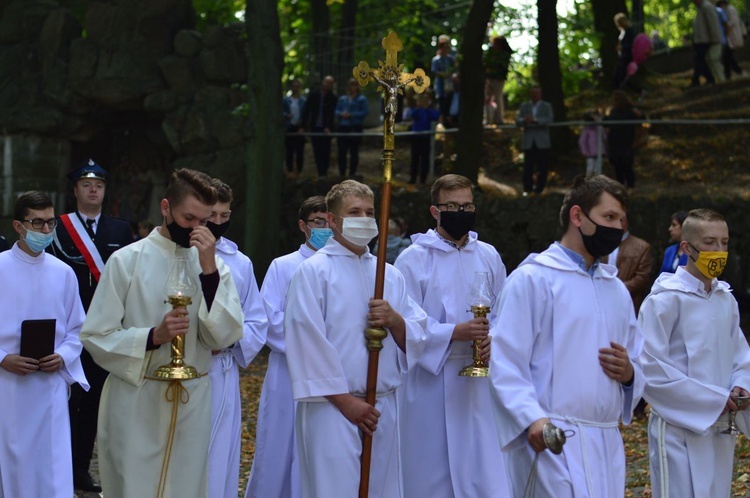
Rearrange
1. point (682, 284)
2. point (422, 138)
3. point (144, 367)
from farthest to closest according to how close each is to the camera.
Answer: point (422, 138) → point (682, 284) → point (144, 367)

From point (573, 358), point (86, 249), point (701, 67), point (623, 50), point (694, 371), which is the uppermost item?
point (623, 50)

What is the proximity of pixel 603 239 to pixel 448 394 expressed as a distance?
265cm

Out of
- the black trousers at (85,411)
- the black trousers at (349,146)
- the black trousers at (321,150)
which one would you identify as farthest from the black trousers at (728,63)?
the black trousers at (85,411)

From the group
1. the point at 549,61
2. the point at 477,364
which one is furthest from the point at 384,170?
the point at 549,61

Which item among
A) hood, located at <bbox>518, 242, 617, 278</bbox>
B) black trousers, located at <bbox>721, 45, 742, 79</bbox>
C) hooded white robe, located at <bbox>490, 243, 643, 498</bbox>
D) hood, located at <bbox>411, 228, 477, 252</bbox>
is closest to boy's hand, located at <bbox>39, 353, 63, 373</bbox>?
hood, located at <bbox>411, 228, 477, 252</bbox>

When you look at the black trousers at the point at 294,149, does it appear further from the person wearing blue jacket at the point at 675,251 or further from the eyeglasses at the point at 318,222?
the eyeglasses at the point at 318,222

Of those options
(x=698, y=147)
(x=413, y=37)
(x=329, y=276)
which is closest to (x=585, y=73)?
(x=413, y=37)

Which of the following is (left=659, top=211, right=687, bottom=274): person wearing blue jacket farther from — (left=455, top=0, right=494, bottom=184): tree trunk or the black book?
the black book

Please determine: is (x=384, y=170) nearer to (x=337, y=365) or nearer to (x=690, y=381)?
(x=337, y=365)

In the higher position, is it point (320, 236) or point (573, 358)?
point (320, 236)

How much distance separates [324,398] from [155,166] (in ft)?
59.7

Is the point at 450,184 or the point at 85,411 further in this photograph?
the point at 85,411

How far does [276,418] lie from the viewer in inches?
361

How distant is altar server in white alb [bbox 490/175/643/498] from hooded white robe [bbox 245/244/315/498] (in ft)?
9.36
